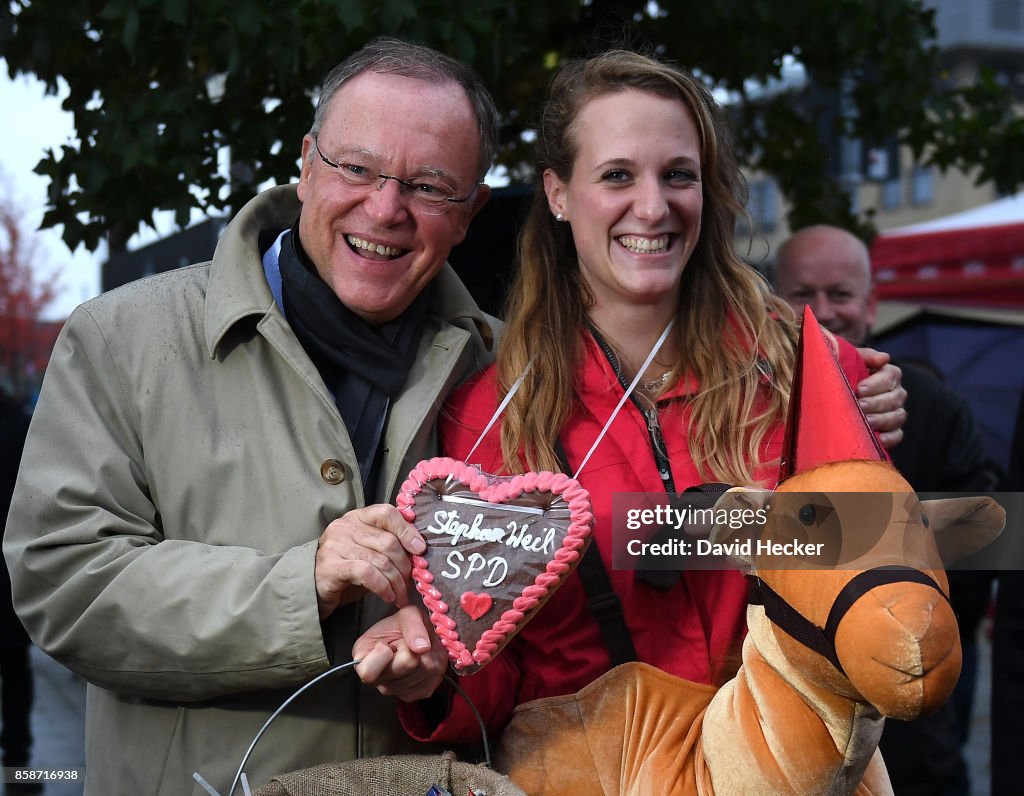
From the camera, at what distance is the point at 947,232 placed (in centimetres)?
866

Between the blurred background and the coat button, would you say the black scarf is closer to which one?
the coat button

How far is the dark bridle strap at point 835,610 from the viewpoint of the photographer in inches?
68.3

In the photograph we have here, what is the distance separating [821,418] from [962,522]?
0.28m

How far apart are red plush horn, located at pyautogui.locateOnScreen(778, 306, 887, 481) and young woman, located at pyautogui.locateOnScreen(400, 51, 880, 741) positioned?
48 cm

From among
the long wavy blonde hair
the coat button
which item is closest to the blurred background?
the long wavy blonde hair

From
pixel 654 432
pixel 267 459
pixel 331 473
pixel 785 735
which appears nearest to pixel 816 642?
pixel 785 735

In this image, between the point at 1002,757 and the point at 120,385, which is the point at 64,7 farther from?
the point at 1002,757

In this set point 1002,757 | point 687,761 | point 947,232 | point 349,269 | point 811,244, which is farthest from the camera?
point 947,232

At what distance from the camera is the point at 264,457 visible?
2.47m

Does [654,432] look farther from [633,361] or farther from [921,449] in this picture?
[921,449]

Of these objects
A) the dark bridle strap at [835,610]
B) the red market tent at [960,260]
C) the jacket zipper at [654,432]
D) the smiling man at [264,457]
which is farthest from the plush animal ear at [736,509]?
the red market tent at [960,260]

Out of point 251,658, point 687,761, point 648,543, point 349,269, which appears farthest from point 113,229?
point 687,761

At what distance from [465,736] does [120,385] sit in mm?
996

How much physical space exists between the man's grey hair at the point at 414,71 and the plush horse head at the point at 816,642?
109cm
